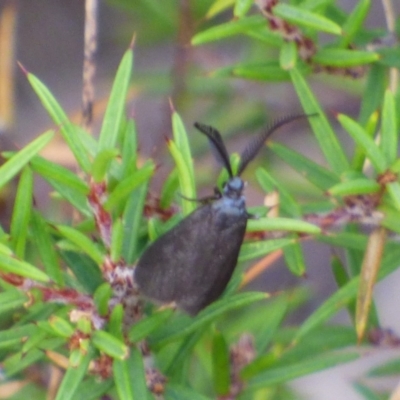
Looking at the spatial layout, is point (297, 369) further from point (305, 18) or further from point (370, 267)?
point (305, 18)

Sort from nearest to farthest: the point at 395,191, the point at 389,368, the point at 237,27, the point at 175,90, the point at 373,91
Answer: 1. the point at 395,191
2. the point at 237,27
3. the point at 373,91
4. the point at 389,368
5. the point at 175,90

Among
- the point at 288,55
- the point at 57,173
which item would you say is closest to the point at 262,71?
the point at 288,55

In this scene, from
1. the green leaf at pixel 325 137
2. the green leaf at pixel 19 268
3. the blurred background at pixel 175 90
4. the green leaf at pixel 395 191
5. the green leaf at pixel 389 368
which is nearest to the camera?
the green leaf at pixel 19 268

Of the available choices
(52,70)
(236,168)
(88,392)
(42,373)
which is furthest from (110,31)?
(88,392)

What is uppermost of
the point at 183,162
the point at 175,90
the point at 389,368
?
the point at 175,90

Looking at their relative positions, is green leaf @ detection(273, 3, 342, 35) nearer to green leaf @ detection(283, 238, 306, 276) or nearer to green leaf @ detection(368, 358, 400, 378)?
green leaf @ detection(283, 238, 306, 276)

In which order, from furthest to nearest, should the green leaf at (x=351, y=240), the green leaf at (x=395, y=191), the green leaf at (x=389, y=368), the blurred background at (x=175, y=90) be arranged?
Answer: the blurred background at (x=175, y=90)
the green leaf at (x=389, y=368)
the green leaf at (x=351, y=240)
the green leaf at (x=395, y=191)

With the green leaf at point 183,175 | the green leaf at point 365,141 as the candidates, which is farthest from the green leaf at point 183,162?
the green leaf at point 365,141

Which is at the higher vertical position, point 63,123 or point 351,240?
point 63,123

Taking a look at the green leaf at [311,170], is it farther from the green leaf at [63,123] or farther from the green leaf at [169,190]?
the green leaf at [63,123]
